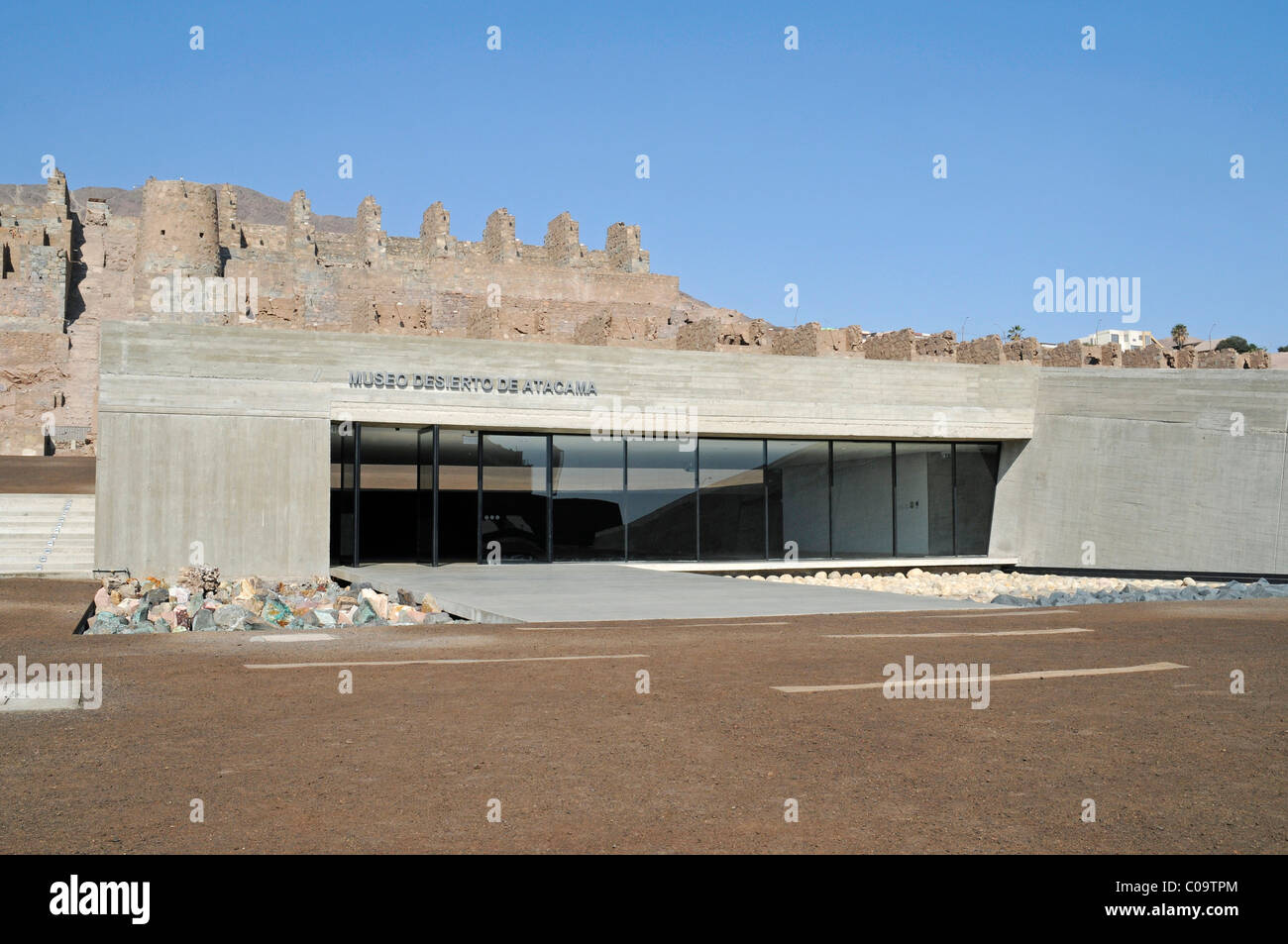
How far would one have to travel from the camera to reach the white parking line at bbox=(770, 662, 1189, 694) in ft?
26.0

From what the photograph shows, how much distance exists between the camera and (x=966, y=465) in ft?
86.4

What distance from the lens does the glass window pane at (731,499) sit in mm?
24000

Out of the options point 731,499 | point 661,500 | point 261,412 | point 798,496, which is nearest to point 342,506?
point 261,412

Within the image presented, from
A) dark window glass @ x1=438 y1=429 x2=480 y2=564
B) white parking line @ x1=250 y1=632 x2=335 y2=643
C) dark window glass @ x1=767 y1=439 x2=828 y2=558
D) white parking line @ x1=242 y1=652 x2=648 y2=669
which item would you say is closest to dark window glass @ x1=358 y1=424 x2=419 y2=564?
dark window glass @ x1=438 y1=429 x2=480 y2=564

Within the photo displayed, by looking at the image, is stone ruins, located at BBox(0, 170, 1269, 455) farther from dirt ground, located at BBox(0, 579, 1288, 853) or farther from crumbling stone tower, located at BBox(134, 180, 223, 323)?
dirt ground, located at BBox(0, 579, 1288, 853)

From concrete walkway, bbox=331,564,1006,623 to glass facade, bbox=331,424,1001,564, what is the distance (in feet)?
7.43

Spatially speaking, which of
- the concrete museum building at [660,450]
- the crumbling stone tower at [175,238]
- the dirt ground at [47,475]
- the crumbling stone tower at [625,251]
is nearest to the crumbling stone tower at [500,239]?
the crumbling stone tower at [625,251]

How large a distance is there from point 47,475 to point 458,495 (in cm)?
1445

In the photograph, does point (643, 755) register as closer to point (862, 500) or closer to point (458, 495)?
point (458, 495)

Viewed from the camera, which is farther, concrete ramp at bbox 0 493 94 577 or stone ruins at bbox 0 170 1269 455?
stone ruins at bbox 0 170 1269 455

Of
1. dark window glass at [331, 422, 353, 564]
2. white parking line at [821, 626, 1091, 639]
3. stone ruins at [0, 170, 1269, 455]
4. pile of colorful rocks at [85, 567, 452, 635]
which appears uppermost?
stone ruins at [0, 170, 1269, 455]

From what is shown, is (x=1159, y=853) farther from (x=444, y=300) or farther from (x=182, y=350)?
(x=444, y=300)
